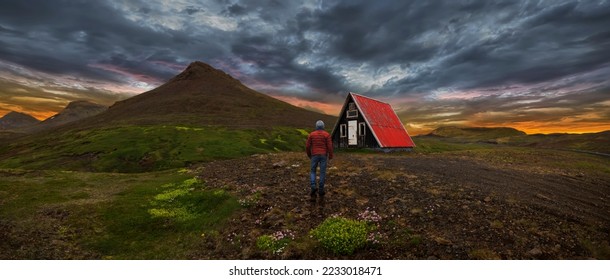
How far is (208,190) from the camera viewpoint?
698 inches

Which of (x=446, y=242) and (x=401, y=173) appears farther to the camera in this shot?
(x=401, y=173)

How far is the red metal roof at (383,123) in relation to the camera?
142 feet

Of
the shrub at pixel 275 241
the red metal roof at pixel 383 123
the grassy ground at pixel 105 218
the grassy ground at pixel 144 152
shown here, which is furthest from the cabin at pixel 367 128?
the shrub at pixel 275 241

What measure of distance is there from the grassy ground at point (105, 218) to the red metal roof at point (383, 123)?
96.3ft

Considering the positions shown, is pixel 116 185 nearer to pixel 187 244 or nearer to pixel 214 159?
pixel 187 244

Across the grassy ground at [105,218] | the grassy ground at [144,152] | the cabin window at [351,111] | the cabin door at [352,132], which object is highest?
the cabin window at [351,111]

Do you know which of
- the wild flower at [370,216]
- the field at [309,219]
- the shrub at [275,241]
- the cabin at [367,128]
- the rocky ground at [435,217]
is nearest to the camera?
the rocky ground at [435,217]

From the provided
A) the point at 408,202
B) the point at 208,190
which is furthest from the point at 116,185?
the point at 408,202

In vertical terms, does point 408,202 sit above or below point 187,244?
above

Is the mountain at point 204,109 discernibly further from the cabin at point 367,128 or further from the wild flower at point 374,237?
the wild flower at point 374,237

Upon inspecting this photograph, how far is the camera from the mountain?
9838 centimetres

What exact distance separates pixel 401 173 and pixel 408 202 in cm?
762

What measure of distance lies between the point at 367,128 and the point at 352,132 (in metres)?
2.85

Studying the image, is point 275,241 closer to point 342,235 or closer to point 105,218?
point 342,235
